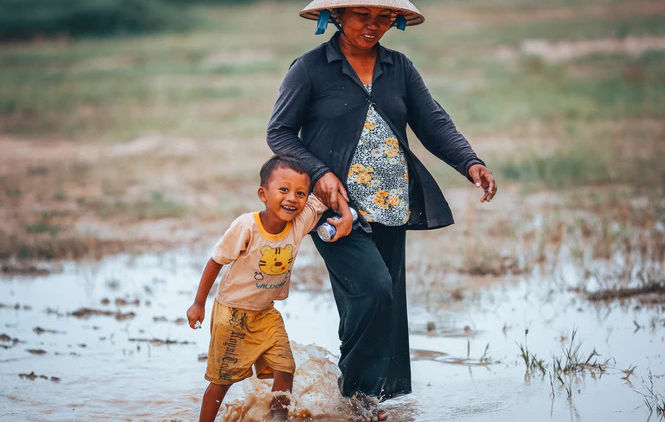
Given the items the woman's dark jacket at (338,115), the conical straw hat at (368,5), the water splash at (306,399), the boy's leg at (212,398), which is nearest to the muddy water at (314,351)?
the water splash at (306,399)

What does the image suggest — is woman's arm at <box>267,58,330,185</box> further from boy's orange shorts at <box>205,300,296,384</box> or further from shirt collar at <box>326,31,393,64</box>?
boy's orange shorts at <box>205,300,296,384</box>

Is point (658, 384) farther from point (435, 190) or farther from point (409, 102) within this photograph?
point (409, 102)

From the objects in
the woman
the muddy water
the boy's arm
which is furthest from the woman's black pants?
the boy's arm

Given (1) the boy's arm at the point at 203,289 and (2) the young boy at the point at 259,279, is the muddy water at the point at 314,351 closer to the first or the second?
(2) the young boy at the point at 259,279

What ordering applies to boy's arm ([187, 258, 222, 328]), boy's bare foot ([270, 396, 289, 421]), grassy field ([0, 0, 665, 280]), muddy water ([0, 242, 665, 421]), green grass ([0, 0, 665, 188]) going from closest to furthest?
boy's arm ([187, 258, 222, 328])
boy's bare foot ([270, 396, 289, 421])
muddy water ([0, 242, 665, 421])
grassy field ([0, 0, 665, 280])
green grass ([0, 0, 665, 188])

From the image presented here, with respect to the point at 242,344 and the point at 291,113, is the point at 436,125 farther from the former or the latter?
the point at 242,344

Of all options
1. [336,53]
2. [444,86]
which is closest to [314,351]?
[336,53]

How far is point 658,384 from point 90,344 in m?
3.31

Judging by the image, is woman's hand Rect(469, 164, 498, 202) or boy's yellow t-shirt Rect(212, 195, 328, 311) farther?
woman's hand Rect(469, 164, 498, 202)

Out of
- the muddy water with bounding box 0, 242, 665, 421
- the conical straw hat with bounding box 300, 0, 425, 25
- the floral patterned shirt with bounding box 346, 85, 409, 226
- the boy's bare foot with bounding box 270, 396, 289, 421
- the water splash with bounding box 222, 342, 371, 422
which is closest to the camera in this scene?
the conical straw hat with bounding box 300, 0, 425, 25

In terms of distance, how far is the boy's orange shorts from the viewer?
4266 mm

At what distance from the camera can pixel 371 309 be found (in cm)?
424

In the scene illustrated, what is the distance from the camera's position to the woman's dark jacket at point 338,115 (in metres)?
4.30

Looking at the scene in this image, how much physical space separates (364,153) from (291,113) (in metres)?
0.36
